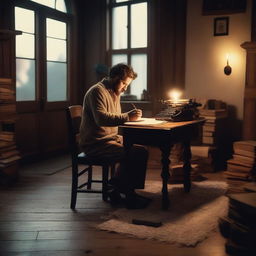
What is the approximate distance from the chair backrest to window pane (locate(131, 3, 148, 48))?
3105 mm

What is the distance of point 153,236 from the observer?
2.98 meters

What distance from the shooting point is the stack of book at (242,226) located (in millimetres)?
2639

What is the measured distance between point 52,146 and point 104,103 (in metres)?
3.19

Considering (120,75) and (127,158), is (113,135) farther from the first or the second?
(120,75)

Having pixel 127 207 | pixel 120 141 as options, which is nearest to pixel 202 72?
pixel 120 141

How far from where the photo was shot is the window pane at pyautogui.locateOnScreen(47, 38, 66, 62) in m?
6.49

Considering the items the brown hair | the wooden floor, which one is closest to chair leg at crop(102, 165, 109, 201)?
the wooden floor

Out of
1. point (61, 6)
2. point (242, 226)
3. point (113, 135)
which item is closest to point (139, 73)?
point (61, 6)

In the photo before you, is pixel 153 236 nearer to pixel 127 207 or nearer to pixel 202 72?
pixel 127 207

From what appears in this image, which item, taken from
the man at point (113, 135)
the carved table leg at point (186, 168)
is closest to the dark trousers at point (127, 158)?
the man at point (113, 135)

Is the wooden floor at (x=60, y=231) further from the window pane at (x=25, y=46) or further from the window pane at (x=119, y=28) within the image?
the window pane at (x=119, y=28)

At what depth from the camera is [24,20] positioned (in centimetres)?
589

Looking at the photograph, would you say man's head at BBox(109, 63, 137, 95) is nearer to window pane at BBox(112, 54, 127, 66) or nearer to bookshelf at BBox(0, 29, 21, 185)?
bookshelf at BBox(0, 29, 21, 185)

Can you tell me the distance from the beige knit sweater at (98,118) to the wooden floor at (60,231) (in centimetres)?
60
